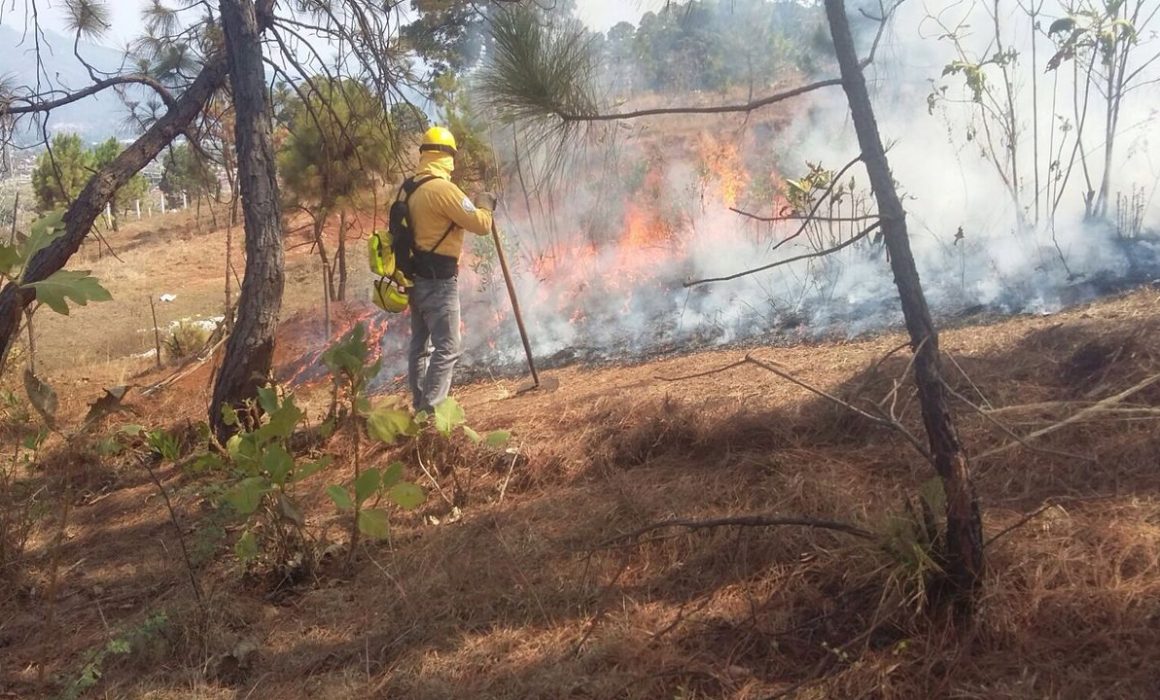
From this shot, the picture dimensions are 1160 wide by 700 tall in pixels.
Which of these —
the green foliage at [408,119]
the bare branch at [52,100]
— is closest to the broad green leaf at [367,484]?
the green foliage at [408,119]

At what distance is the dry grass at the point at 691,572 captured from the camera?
2268 millimetres

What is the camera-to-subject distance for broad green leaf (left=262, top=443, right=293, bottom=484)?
310 cm

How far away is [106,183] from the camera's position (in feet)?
16.2

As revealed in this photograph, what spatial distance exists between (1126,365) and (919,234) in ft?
13.6

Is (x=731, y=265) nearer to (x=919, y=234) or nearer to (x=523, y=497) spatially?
(x=919, y=234)

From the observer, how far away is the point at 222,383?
5039 millimetres

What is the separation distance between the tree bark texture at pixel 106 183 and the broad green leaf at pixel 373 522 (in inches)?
83.8

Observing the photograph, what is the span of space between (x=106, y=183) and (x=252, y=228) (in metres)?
0.87

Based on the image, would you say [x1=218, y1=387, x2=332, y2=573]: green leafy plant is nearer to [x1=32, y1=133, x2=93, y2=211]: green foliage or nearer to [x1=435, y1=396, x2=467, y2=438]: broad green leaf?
[x1=435, y1=396, x2=467, y2=438]: broad green leaf

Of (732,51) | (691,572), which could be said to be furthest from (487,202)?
(732,51)

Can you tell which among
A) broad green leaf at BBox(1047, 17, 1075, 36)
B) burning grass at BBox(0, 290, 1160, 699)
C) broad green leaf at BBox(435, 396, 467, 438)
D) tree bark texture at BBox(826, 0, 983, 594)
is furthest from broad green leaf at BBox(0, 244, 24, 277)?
broad green leaf at BBox(1047, 17, 1075, 36)

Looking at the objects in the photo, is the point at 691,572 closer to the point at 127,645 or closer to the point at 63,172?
the point at 127,645

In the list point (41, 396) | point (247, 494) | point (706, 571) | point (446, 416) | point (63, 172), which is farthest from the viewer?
point (63, 172)

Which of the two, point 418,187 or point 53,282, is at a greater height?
point 418,187
